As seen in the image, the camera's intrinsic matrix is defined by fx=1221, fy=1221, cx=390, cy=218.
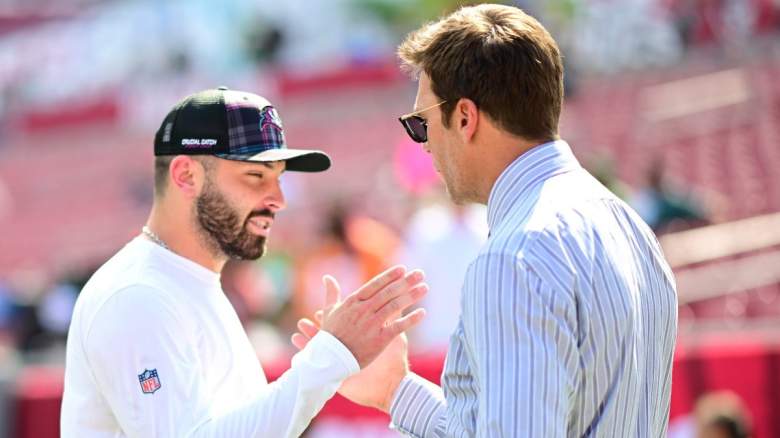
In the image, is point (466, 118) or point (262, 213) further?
point (262, 213)

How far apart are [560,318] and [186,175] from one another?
4.21 feet

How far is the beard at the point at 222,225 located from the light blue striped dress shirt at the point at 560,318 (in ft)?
2.73

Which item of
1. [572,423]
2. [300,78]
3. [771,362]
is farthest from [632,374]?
[300,78]

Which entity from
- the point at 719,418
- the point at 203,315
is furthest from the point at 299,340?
the point at 719,418

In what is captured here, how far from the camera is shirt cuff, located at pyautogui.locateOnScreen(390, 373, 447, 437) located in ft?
8.91

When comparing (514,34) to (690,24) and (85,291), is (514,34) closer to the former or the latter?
(85,291)

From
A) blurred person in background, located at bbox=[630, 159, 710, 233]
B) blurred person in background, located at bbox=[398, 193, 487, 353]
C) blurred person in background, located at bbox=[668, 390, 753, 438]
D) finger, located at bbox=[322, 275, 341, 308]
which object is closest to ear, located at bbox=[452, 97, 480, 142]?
finger, located at bbox=[322, 275, 341, 308]

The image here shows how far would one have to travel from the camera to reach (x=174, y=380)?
2795 mm

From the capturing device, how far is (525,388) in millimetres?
2174

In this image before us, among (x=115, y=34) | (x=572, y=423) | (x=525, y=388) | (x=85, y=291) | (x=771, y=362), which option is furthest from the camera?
(x=115, y=34)

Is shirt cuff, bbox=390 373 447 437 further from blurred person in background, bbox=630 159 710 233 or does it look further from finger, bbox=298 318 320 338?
blurred person in background, bbox=630 159 710 233

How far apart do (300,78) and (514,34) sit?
2905 cm

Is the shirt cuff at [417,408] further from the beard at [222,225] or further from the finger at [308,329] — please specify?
the beard at [222,225]

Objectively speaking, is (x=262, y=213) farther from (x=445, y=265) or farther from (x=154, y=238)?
(x=445, y=265)
